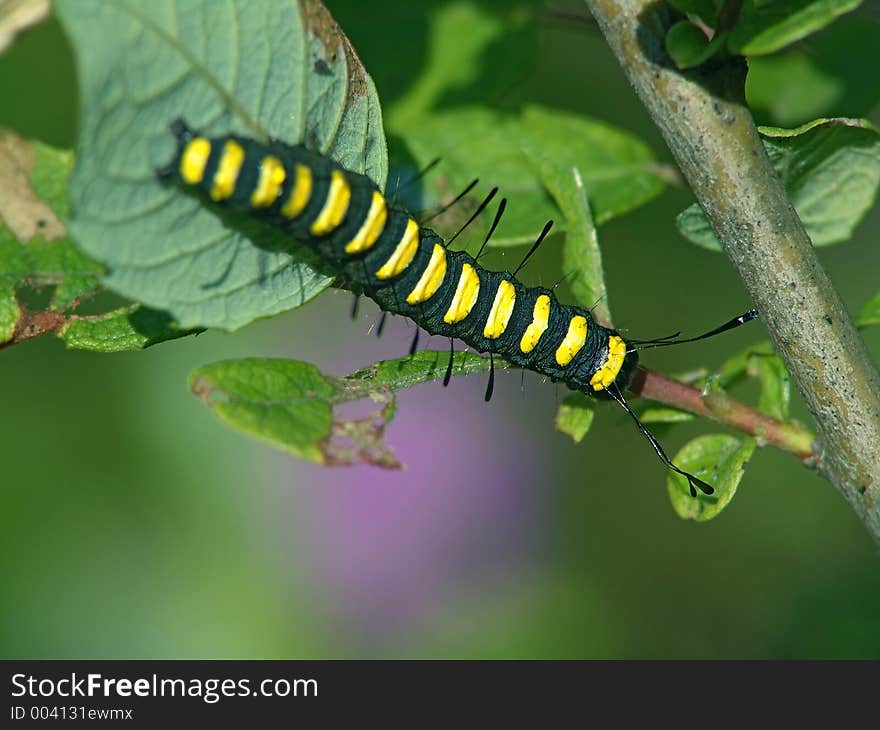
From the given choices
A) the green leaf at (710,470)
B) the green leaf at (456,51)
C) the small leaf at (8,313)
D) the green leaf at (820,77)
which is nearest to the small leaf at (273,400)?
the small leaf at (8,313)

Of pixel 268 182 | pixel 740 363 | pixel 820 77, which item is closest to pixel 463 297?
pixel 268 182

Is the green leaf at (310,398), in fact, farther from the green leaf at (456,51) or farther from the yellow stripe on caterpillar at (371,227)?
the green leaf at (456,51)

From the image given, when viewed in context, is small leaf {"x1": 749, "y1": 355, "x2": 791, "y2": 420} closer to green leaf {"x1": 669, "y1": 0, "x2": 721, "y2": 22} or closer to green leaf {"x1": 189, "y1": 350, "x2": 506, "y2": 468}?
green leaf {"x1": 189, "y1": 350, "x2": 506, "y2": 468}

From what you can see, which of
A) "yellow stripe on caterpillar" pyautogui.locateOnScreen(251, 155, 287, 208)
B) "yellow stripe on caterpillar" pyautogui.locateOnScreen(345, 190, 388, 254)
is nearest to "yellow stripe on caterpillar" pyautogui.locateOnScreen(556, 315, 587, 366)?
"yellow stripe on caterpillar" pyautogui.locateOnScreen(345, 190, 388, 254)

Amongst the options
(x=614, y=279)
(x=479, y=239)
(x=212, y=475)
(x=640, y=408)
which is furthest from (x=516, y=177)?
(x=212, y=475)

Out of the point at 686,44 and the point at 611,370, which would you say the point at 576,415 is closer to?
the point at 611,370

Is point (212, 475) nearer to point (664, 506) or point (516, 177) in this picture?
point (664, 506)
